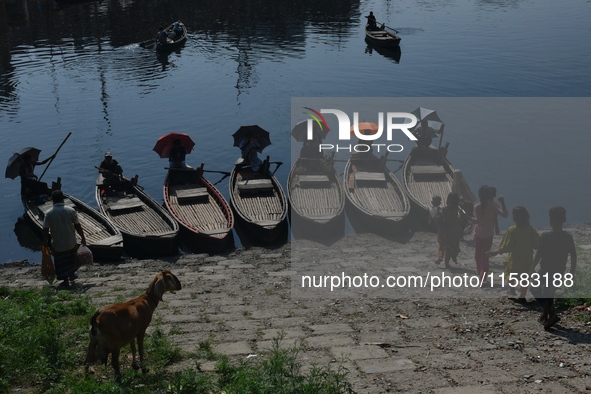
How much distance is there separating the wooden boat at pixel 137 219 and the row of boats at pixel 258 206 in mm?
28

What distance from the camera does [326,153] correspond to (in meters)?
23.6

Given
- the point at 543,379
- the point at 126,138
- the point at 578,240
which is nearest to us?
the point at 543,379

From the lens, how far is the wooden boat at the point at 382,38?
44125mm

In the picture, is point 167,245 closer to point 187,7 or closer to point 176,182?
point 176,182

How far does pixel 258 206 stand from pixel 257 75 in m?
22.4

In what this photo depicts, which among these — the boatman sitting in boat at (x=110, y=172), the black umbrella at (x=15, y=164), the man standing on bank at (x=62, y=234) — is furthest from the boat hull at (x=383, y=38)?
the man standing on bank at (x=62, y=234)

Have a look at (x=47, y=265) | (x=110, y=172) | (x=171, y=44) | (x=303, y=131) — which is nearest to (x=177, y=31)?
(x=171, y=44)

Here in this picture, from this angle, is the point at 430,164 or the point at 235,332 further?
the point at 430,164

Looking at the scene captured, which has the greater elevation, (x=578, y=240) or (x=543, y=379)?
(x=543, y=379)

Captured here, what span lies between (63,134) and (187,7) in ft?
103

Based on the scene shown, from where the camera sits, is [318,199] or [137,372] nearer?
[137,372]

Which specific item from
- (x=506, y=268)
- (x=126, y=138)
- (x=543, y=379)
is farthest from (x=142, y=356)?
(x=126, y=138)

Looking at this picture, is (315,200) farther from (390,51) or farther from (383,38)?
(390,51)

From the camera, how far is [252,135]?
24.6 metres
